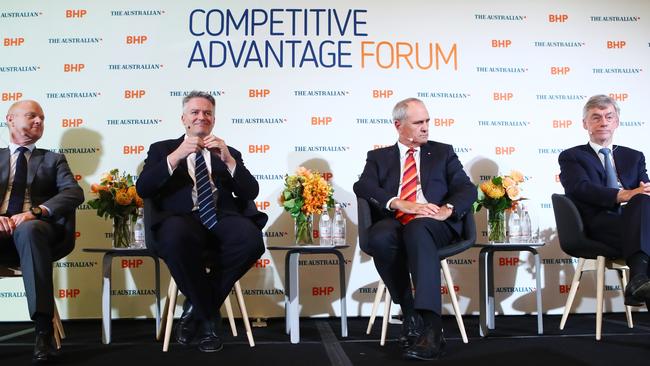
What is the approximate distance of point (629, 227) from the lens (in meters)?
3.11

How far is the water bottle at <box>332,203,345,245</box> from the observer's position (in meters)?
3.87

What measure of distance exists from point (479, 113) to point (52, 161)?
306 cm

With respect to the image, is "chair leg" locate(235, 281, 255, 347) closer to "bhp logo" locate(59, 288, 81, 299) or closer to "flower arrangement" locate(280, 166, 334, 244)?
"flower arrangement" locate(280, 166, 334, 244)

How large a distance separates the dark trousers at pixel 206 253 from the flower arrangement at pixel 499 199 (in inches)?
64.2

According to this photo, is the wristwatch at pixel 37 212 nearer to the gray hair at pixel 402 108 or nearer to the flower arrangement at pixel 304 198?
the flower arrangement at pixel 304 198

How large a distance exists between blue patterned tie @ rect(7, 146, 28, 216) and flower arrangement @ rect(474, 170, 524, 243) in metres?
2.83

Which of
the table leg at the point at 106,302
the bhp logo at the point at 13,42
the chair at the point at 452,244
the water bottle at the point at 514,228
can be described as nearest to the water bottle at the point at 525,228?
the water bottle at the point at 514,228

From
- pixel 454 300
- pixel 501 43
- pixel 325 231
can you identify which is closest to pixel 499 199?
pixel 454 300

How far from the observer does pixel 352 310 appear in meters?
A: 4.37

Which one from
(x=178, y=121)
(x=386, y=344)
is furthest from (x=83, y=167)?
(x=386, y=344)

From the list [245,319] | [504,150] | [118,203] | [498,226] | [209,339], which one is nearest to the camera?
[209,339]

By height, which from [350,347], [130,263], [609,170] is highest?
[609,170]

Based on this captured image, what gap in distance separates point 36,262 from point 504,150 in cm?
334

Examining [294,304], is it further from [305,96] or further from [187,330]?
[305,96]
